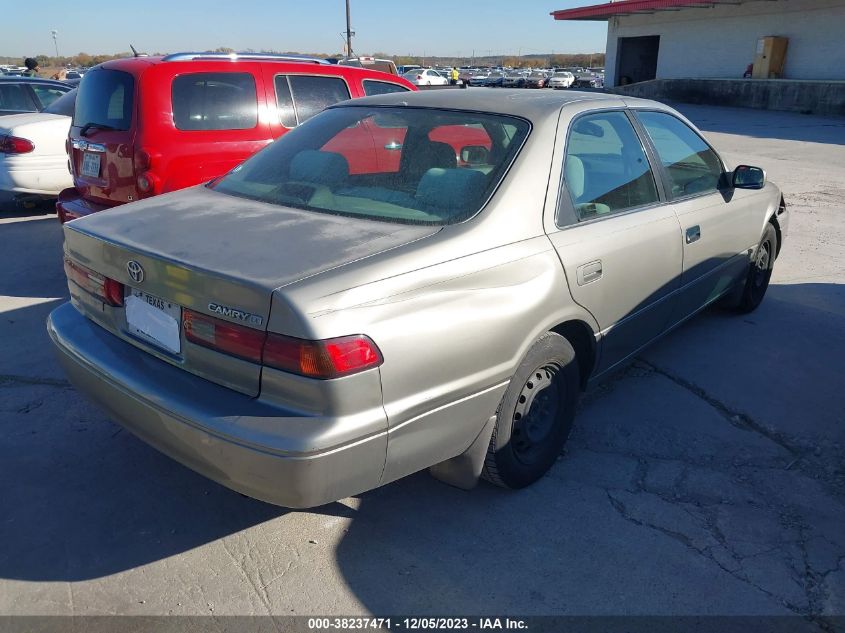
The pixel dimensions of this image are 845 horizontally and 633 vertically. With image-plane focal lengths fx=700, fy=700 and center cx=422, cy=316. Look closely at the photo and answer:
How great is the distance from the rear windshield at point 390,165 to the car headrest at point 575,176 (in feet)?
0.85

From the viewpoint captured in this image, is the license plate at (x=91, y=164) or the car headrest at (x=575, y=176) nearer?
the car headrest at (x=575, y=176)

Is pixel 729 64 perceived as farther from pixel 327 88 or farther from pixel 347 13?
pixel 327 88

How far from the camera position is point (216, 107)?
547 cm

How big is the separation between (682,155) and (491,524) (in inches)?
99.4

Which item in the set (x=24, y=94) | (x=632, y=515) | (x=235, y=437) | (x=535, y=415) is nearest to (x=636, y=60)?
(x=24, y=94)

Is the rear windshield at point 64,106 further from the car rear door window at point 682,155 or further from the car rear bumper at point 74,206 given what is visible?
the car rear door window at point 682,155

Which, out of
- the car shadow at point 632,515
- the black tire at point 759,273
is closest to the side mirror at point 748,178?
the black tire at point 759,273

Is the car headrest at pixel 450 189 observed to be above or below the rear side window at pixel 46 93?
above

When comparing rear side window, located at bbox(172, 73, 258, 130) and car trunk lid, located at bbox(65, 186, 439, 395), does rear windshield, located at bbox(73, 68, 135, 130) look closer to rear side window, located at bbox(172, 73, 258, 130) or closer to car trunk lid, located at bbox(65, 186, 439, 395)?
rear side window, located at bbox(172, 73, 258, 130)

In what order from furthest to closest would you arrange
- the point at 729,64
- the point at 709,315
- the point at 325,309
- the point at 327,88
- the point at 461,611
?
the point at 729,64 → the point at 327,88 → the point at 709,315 → the point at 461,611 → the point at 325,309

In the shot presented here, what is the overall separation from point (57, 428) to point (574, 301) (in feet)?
8.59

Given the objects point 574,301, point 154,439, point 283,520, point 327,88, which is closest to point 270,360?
point 154,439

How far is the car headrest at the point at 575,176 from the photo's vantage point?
3092 millimetres

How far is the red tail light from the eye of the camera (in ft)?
6.93
